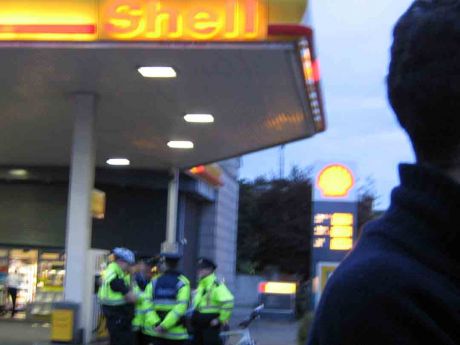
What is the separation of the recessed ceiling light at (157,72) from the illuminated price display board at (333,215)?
3358 mm

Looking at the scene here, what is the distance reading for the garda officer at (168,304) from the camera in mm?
9242

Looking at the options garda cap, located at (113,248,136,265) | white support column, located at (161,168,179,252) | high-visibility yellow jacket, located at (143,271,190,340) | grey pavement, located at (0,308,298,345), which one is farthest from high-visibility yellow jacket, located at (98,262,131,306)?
white support column, located at (161,168,179,252)

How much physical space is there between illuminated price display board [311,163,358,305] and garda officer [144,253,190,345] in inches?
69.8

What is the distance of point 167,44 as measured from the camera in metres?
11.1

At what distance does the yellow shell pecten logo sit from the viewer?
33.7ft

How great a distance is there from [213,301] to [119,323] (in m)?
1.75

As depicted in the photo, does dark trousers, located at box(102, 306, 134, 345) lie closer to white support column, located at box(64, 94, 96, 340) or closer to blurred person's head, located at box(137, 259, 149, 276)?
blurred person's head, located at box(137, 259, 149, 276)

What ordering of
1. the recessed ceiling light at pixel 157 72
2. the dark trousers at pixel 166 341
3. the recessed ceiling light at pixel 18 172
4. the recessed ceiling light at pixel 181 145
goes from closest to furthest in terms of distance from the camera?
the dark trousers at pixel 166 341
the recessed ceiling light at pixel 157 72
the recessed ceiling light at pixel 181 145
the recessed ceiling light at pixel 18 172

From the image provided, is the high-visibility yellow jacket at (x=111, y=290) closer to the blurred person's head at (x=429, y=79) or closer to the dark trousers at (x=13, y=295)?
the blurred person's head at (x=429, y=79)

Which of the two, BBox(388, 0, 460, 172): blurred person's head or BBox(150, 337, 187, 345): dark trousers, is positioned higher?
BBox(388, 0, 460, 172): blurred person's head

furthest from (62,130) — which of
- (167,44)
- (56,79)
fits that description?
(167,44)

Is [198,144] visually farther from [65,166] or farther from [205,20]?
[205,20]

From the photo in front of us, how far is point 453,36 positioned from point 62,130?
59.0 ft

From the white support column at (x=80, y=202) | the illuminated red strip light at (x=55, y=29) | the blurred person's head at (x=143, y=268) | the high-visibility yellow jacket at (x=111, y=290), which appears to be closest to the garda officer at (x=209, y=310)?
the high-visibility yellow jacket at (x=111, y=290)
